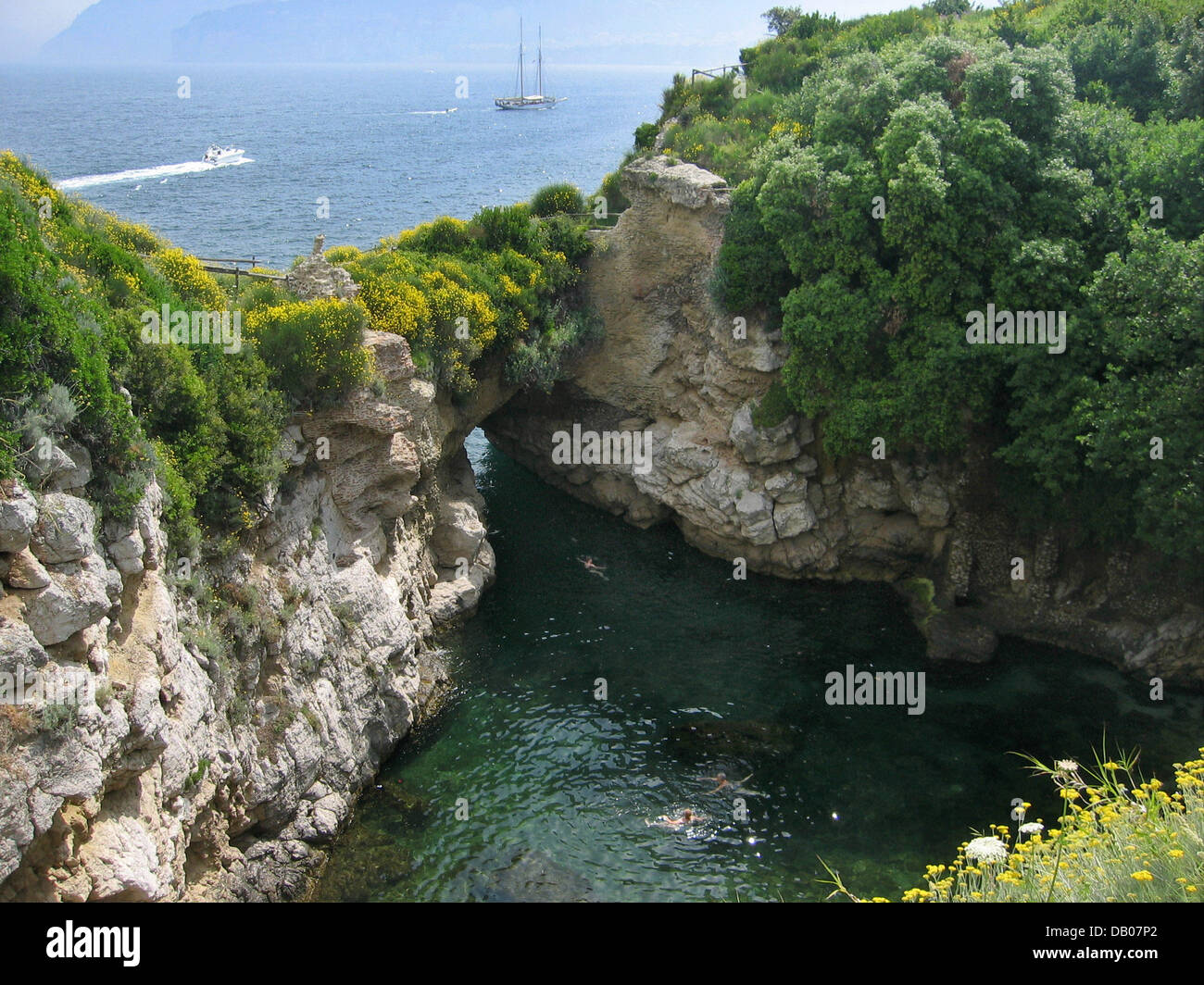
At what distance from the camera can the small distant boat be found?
102750 mm

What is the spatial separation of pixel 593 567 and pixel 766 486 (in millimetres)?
6737

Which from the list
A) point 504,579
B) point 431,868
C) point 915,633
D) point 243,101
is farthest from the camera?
point 243,101

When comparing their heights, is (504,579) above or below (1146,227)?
below

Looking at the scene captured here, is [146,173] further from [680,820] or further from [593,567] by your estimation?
[680,820]

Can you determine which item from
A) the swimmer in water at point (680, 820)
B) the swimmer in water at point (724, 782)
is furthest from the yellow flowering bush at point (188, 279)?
the swimmer in water at point (724, 782)

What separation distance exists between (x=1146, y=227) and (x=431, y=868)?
25018mm

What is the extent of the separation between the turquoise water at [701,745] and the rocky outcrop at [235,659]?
172 cm

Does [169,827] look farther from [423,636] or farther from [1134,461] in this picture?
[1134,461]

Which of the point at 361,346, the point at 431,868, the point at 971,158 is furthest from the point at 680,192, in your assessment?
the point at 431,868

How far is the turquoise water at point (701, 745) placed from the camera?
72.6 ft

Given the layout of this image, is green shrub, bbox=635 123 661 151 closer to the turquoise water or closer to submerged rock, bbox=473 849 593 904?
the turquoise water

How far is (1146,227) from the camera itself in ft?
88.4

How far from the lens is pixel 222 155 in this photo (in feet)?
348

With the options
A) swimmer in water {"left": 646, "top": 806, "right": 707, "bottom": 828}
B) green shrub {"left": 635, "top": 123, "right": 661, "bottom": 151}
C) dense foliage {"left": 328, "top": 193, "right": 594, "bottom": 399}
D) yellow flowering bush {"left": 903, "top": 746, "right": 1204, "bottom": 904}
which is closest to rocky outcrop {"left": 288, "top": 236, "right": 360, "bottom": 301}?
dense foliage {"left": 328, "top": 193, "right": 594, "bottom": 399}
